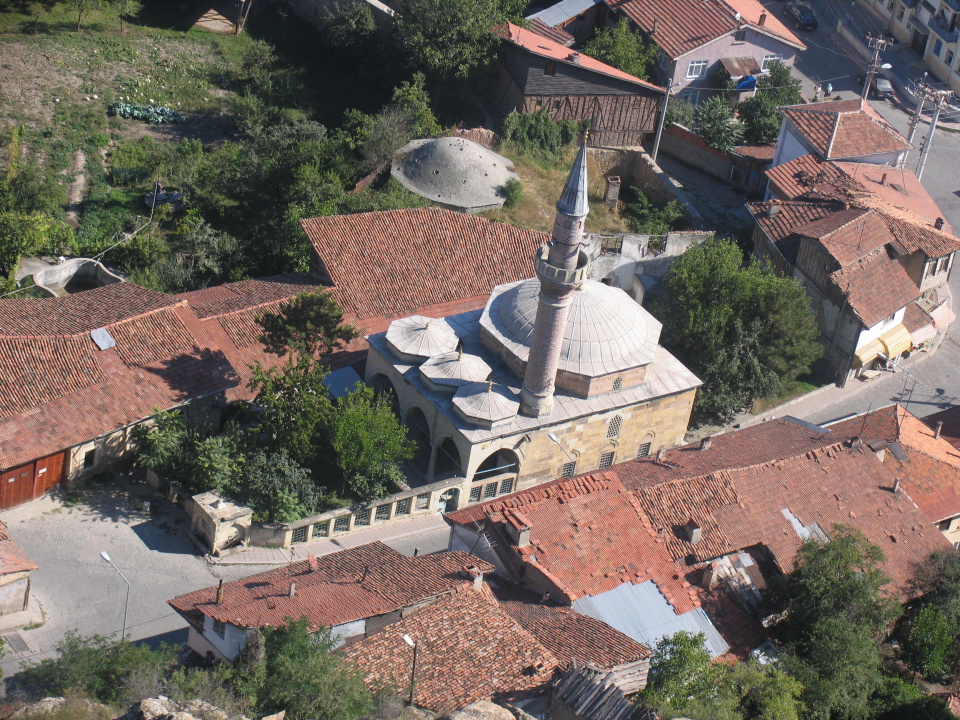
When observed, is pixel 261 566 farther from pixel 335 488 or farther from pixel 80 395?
pixel 80 395

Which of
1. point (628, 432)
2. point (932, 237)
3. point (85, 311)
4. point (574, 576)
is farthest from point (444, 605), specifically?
point (932, 237)

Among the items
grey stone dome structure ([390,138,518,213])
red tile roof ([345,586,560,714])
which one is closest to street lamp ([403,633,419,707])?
red tile roof ([345,586,560,714])

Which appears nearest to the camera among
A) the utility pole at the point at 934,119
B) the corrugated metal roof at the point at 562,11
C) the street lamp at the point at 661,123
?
the street lamp at the point at 661,123

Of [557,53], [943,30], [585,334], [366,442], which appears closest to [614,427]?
[585,334]

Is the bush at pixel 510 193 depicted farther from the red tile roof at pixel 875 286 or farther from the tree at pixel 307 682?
the tree at pixel 307 682

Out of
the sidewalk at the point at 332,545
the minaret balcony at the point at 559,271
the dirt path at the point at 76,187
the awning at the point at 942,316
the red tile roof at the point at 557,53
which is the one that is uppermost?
the minaret balcony at the point at 559,271

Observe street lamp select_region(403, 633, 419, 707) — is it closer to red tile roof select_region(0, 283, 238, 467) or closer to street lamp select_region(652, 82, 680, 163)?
red tile roof select_region(0, 283, 238, 467)

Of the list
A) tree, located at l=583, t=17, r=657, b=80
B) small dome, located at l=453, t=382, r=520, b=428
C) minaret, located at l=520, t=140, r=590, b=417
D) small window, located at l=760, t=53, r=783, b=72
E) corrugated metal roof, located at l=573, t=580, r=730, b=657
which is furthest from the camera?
small window, located at l=760, t=53, r=783, b=72

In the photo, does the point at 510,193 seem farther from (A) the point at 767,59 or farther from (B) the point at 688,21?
(A) the point at 767,59

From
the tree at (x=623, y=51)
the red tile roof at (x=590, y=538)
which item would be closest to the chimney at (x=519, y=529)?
the red tile roof at (x=590, y=538)
